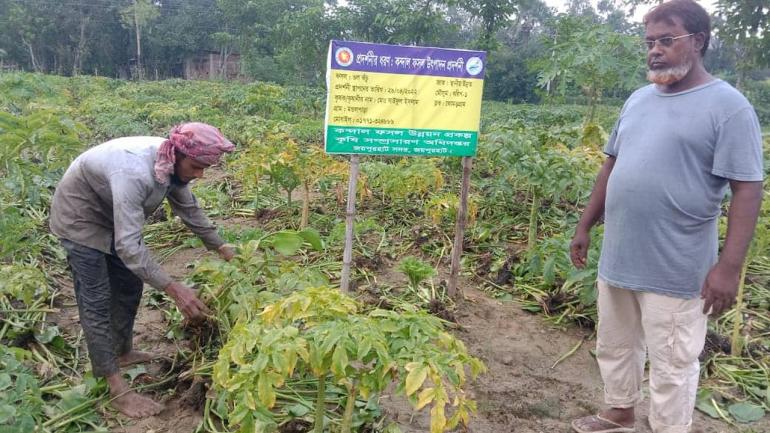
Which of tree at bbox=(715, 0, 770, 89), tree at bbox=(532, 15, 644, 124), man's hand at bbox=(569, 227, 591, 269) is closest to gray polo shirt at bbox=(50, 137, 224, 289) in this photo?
man's hand at bbox=(569, 227, 591, 269)

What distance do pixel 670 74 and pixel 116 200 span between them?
248 centimetres

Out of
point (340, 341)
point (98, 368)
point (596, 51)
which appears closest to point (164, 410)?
point (98, 368)

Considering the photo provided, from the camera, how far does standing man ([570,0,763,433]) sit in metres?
2.29

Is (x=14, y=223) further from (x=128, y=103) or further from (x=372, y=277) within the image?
(x=128, y=103)

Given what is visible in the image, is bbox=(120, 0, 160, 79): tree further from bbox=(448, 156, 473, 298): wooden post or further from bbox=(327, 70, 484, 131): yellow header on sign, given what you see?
bbox=(327, 70, 484, 131): yellow header on sign

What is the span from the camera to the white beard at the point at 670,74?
2391mm

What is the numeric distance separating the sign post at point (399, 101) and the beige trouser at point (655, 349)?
4.83 ft

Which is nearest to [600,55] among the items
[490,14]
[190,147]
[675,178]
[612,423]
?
[675,178]

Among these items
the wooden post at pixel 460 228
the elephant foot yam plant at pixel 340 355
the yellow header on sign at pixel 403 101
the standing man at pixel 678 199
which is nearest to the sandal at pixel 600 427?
the standing man at pixel 678 199

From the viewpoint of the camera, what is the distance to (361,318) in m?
2.12

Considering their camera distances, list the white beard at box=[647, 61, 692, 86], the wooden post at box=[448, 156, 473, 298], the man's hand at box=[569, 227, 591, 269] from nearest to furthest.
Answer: the white beard at box=[647, 61, 692, 86] < the man's hand at box=[569, 227, 591, 269] < the wooden post at box=[448, 156, 473, 298]

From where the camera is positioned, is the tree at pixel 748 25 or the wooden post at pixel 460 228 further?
the tree at pixel 748 25

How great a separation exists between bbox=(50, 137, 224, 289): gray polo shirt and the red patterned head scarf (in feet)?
0.28

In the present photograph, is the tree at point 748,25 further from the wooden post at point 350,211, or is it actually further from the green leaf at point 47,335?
Result: the green leaf at point 47,335
